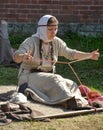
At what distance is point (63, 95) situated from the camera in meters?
6.99

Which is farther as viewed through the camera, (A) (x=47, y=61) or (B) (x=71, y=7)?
(B) (x=71, y=7)

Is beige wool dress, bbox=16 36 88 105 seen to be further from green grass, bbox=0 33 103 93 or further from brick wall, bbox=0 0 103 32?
brick wall, bbox=0 0 103 32

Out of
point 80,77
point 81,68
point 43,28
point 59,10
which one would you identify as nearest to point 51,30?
point 43,28

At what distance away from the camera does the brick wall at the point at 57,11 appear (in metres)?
13.1

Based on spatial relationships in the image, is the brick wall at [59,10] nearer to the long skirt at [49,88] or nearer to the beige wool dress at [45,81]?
the beige wool dress at [45,81]

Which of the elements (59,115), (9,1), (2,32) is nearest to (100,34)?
(9,1)

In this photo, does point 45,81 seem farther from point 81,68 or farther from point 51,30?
point 81,68

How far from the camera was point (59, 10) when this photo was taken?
42.9 feet

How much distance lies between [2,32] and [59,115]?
442 cm

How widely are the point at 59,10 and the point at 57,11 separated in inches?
2.0

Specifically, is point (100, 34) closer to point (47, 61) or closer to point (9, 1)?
point (9, 1)

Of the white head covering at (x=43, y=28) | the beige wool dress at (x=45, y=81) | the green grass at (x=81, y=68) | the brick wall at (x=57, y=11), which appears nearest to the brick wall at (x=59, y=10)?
the brick wall at (x=57, y=11)

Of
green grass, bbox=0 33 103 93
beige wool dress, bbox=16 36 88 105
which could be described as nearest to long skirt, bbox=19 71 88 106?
beige wool dress, bbox=16 36 88 105

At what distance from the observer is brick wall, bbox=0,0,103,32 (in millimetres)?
13055
